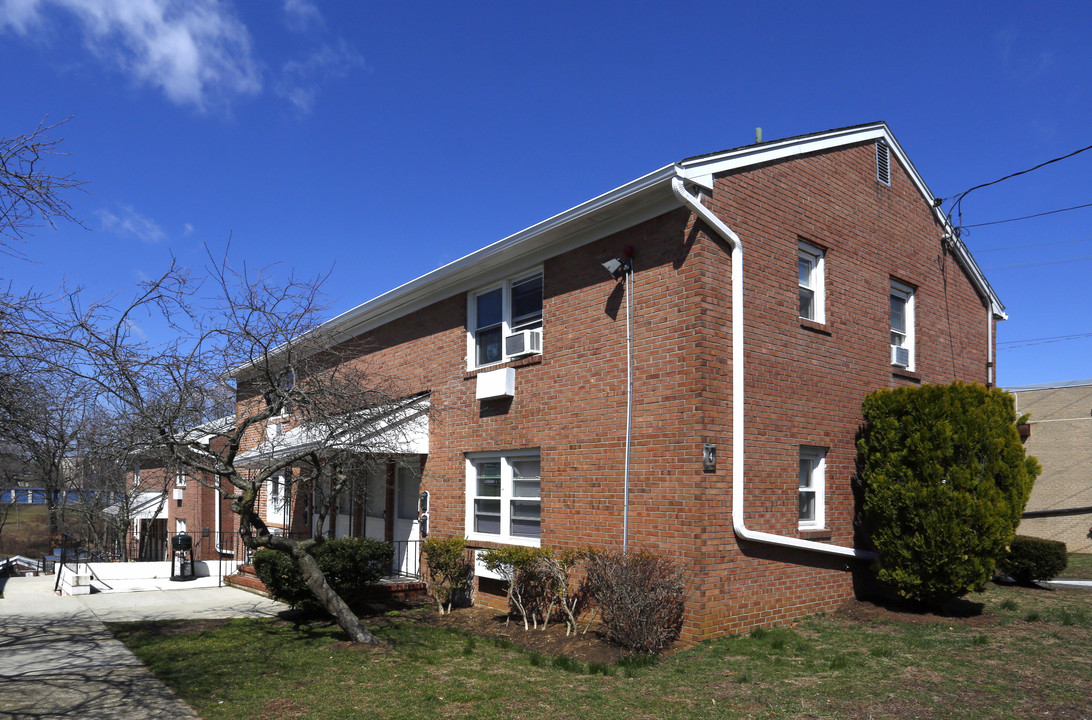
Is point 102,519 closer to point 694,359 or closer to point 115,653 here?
point 115,653

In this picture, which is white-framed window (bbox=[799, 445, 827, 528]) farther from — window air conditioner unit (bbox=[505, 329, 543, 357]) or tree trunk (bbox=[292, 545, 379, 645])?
tree trunk (bbox=[292, 545, 379, 645])

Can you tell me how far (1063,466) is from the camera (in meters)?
20.9

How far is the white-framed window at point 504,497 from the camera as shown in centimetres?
1198

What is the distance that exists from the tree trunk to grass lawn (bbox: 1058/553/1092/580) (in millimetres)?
13440

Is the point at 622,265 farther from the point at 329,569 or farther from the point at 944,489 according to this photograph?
the point at 329,569

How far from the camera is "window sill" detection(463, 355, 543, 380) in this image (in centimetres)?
1185

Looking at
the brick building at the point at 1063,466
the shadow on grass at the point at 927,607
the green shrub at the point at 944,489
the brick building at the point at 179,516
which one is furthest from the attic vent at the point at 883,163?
the brick building at the point at 179,516

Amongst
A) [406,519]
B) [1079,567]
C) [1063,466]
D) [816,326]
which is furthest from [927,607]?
[1063,466]

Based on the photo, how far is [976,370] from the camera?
49.2ft

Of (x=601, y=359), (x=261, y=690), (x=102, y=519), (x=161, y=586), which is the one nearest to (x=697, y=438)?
(x=601, y=359)

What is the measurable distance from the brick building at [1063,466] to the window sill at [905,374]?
25.3ft

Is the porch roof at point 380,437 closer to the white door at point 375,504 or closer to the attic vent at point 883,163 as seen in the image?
the white door at point 375,504

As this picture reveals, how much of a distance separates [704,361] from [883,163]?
6419 mm

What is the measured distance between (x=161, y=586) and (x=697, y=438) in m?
11.0
